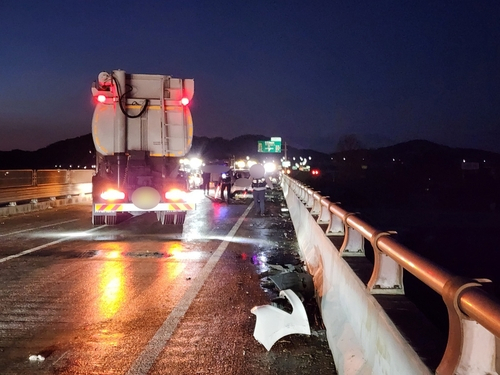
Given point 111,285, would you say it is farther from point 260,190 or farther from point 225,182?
point 225,182

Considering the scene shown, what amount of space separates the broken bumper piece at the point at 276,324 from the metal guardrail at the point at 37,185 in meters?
17.7

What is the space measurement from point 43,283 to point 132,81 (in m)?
6.48

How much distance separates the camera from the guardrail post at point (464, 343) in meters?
2.33

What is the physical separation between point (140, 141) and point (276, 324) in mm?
8703

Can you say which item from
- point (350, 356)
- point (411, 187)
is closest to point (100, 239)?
point (350, 356)

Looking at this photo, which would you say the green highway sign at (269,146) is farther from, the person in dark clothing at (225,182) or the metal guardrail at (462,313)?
the metal guardrail at (462,313)

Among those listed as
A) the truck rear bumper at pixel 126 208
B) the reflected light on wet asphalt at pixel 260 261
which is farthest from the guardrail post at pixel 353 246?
the truck rear bumper at pixel 126 208

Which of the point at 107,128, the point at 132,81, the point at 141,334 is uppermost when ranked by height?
the point at 132,81

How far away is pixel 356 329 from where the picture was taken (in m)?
4.39

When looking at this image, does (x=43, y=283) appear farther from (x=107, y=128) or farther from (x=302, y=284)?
(x=107, y=128)

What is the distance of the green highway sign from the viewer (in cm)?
7162

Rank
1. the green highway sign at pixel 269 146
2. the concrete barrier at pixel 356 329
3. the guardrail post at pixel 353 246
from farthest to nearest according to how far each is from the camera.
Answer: the green highway sign at pixel 269 146
the guardrail post at pixel 353 246
the concrete barrier at pixel 356 329

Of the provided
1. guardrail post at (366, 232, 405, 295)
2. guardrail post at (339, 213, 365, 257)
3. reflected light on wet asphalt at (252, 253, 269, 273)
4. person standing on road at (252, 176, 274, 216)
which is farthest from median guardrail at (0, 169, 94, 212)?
guardrail post at (366, 232, 405, 295)

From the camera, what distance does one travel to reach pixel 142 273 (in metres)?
8.99
